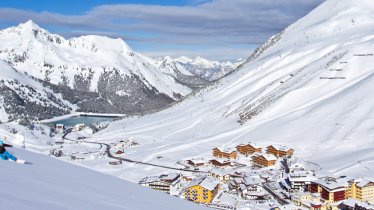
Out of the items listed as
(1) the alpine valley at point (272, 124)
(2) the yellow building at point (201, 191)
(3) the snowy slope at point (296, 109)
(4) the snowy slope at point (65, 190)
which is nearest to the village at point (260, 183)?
(2) the yellow building at point (201, 191)

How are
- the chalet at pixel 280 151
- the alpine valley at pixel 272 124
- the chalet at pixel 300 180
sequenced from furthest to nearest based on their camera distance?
1. the chalet at pixel 280 151
2. the alpine valley at pixel 272 124
3. the chalet at pixel 300 180

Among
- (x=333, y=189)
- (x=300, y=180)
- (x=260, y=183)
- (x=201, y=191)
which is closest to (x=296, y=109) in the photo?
(x=260, y=183)

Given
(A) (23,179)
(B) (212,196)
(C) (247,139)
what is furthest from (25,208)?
(C) (247,139)

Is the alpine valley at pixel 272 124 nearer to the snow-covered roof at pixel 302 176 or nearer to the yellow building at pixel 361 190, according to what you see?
the snow-covered roof at pixel 302 176

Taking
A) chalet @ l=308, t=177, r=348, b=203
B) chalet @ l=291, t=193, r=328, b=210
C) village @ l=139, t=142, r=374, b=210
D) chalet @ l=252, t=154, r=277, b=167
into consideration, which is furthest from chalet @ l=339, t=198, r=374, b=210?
chalet @ l=252, t=154, r=277, b=167

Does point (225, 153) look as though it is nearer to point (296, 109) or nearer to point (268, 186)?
point (268, 186)

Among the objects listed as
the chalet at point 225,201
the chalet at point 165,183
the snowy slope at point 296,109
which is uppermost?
the snowy slope at point 296,109

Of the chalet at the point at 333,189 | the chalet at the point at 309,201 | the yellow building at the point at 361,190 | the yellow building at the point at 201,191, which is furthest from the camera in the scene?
the yellow building at the point at 201,191
